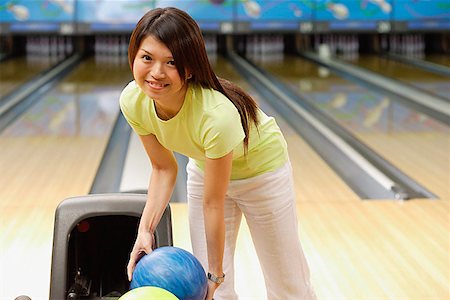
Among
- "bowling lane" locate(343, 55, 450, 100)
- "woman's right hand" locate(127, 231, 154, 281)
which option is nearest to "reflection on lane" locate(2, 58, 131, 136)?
"bowling lane" locate(343, 55, 450, 100)

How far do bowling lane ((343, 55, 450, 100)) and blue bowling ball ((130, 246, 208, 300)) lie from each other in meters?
4.38

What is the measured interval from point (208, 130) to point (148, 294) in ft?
1.22

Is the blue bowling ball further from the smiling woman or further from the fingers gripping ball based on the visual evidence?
the smiling woman

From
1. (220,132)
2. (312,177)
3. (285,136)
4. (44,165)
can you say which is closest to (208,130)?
(220,132)

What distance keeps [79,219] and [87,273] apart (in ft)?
0.57

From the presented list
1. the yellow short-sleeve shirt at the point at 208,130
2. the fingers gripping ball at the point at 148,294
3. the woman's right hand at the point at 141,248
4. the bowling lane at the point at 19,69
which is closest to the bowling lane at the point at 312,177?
the yellow short-sleeve shirt at the point at 208,130

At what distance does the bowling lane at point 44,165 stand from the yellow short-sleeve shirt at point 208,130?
905 mm

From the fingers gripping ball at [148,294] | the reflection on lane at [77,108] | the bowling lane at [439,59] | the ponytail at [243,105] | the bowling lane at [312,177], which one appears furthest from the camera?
the bowling lane at [439,59]

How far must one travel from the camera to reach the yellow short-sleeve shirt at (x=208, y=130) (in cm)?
172

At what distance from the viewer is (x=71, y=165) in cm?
415

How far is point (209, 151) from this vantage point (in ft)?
5.67

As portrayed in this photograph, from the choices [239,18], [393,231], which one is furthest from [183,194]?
[239,18]

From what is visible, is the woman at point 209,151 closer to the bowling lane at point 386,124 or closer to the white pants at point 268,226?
the white pants at point 268,226

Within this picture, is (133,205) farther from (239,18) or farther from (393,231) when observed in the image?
(239,18)
